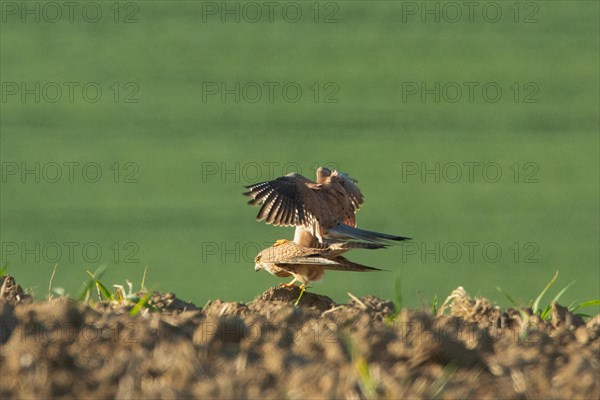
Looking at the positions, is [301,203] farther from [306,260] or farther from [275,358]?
[275,358]

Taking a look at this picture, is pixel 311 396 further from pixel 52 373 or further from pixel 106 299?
pixel 106 299

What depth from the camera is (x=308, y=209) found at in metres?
4.57

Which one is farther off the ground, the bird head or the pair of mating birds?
the bird head

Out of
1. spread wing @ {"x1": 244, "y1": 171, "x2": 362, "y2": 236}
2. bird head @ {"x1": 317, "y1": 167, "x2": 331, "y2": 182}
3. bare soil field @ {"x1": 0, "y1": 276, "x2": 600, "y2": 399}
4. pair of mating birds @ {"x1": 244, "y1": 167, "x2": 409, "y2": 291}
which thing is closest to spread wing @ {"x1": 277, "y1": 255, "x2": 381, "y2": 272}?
pair of mating birds @ {"x1": 244, "y1": 167, "x2": 409, "y2": 291}

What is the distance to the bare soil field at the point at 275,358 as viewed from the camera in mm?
2805

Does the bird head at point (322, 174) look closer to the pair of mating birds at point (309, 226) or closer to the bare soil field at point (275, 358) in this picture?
the pair of mating birds at point (309, 226)

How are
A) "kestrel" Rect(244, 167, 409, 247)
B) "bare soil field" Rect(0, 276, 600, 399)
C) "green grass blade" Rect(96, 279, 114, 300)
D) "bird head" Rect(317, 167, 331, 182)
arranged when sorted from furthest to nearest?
"bird head" Rect(317, 167, 331, 182)
"kestrel" Rect(244, 167, 409, 247)
"green grass blade" Rect(96, 279, 114, 300)
"bare soil field" Rect(0, 276, 600, 399)

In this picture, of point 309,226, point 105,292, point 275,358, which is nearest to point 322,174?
point 309,226

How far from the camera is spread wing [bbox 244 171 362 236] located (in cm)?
449

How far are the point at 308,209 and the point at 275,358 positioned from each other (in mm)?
1634

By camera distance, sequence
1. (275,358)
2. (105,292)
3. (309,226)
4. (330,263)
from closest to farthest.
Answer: (275,358), (105,292), (330,263), (309,226)

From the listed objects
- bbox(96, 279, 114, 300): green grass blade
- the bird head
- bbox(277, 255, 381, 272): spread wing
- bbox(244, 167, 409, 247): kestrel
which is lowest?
bbox(96, 279, 114, 300): green grass blade

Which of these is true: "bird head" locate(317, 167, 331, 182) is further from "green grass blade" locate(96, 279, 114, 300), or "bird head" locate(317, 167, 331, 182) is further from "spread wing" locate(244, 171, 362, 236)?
"green grass blade" locate(96, 279, 114, 300)

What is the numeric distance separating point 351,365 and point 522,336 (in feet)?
3.05
